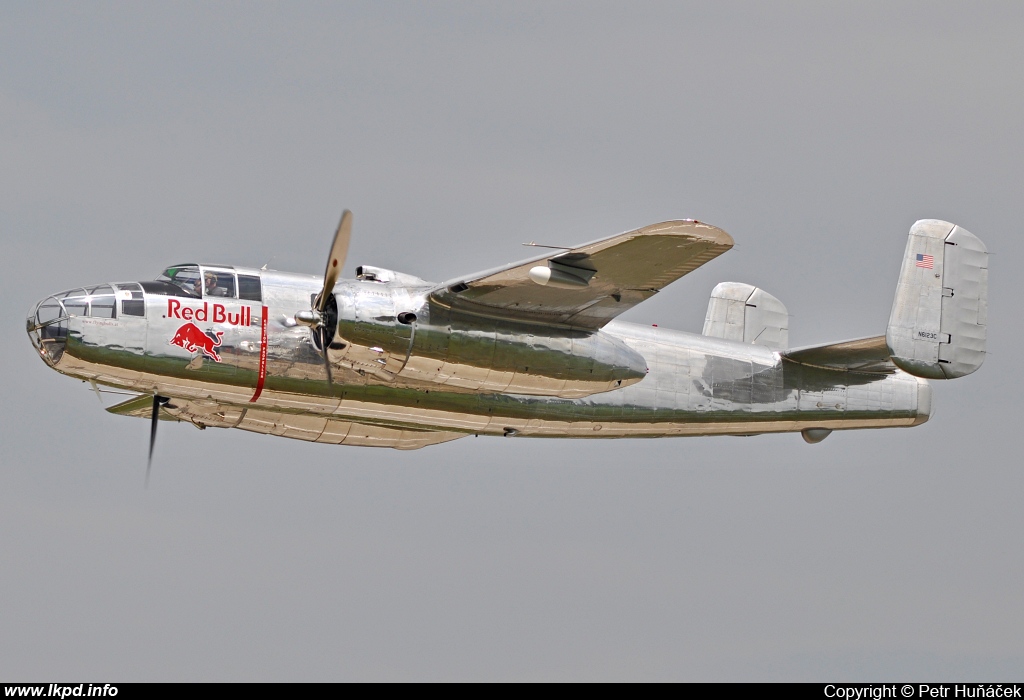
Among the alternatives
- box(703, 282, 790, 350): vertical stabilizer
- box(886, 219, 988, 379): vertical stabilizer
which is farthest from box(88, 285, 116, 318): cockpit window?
box(886, 219, 988, 379): vertical stabilizer

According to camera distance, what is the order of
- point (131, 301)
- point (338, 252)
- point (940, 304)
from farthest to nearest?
1. point (940, 304)
2. point (131, 301)
3. point (338, 252)

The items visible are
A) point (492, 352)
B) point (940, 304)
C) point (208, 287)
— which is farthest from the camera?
point (940, 304)

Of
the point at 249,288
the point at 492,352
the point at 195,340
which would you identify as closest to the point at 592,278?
the point at 492,352

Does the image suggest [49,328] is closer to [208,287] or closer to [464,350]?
[208,287]

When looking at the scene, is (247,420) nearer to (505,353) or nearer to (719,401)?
(505,353)

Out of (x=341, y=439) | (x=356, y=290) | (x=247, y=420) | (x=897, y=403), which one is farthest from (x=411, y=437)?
(x=897, y=403)

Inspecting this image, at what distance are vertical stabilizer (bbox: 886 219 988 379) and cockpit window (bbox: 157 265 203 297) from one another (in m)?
11.4

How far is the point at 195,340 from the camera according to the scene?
2180 centimetres

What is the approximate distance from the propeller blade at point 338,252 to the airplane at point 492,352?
0.07 ft

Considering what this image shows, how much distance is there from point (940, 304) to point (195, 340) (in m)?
12.6

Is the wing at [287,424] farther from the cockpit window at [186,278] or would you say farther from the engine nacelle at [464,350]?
the engine nacelle at [464,350]

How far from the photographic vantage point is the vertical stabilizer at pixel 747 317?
28.4m

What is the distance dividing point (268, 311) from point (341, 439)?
12.5ft

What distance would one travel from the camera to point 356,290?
70.8ft
